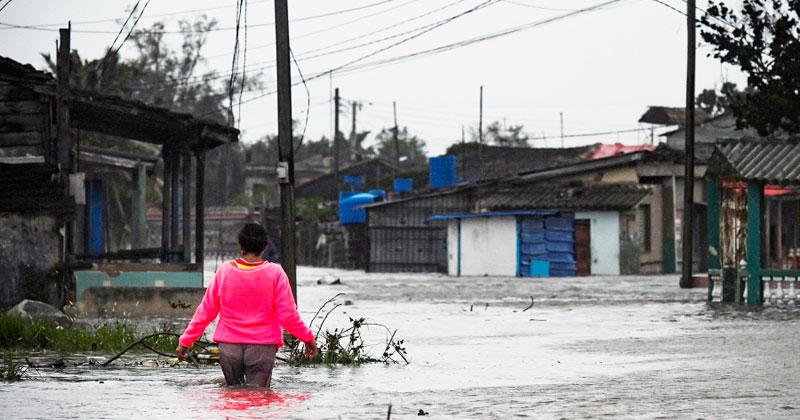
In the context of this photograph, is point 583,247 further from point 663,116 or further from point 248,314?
point 248,314

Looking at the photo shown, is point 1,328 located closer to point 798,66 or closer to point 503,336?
point 503,336

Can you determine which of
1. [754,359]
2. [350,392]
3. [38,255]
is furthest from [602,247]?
[350,392]

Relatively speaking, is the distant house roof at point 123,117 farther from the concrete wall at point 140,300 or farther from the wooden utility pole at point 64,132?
the concrete wall at point 140,300

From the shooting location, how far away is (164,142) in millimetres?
28281

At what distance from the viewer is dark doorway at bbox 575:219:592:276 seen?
52.5 meters

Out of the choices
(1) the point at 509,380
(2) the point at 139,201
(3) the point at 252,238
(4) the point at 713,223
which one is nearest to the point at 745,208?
(4) the point at 713,223

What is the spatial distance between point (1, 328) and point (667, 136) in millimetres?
60240

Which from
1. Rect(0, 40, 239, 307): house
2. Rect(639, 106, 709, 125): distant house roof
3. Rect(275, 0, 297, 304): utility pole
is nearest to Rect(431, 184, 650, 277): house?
Rect(0, 40, 239, 307): house

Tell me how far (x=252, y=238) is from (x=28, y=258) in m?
13.0

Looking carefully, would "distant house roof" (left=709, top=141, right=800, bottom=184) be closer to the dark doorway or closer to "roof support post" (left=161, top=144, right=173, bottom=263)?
"roof support post" (left=161, top=144, right=173, bottom=263)

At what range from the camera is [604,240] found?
52500 millimetres

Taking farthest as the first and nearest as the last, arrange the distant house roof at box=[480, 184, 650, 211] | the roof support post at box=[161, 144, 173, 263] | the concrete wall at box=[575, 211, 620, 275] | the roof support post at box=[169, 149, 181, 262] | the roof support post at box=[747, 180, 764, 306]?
the concrete wall at box=[575, 211, 620, 275] → the distant house roof at box=[480, 184, 650, 211] → the roof support post at box=[161, 144, 173, 263] → the roof support post at box=[169, 149, 181, 262] → the roof support post at box=[747, 180, 764, 306]

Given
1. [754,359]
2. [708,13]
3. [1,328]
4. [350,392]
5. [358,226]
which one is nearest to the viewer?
[350,392]

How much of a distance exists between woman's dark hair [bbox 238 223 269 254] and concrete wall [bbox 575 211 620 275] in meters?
42.8
